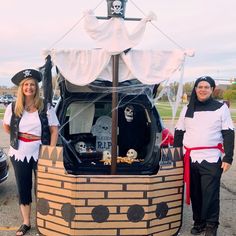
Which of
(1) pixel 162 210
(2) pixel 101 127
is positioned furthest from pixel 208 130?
(2) pixel 101 127

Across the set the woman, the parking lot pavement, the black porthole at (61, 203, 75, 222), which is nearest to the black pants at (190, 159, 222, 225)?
the parking lot pavement

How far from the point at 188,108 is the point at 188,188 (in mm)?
916

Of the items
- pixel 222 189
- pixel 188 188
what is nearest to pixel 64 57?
pixel 188 188

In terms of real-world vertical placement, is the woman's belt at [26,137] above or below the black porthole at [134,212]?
above

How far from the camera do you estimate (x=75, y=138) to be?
534 cm

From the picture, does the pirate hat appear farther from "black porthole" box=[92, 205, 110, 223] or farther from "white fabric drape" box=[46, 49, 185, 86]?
"black porthole" box=[92, 205, 110, 223]

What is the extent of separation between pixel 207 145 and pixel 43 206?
190cm

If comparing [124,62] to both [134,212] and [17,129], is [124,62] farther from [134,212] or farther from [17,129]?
[134,212]

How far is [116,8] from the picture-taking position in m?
4.14

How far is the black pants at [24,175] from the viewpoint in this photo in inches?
170

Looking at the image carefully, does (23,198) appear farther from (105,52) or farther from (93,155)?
(105,52)

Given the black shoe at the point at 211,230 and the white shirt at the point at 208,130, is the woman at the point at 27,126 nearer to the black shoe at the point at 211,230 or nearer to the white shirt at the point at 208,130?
the white shirt at the point at 208,130

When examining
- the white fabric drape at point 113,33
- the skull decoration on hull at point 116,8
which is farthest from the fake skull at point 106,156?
the skull decoration on hull at point 116,8

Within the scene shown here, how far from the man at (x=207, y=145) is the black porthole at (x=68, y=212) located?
1345 mm
